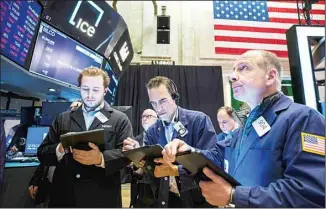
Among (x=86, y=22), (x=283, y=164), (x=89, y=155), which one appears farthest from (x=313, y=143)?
(x=86, y=22)

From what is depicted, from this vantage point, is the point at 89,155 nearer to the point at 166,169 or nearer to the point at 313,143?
the point at 166,169

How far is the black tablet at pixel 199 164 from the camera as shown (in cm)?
102

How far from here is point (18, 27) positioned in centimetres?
249

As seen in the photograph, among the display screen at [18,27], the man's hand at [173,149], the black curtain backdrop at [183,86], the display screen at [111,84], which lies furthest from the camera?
the black curtain backdrop at [183,86]

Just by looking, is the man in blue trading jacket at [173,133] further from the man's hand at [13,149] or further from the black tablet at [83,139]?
the man's hand at [13,149]

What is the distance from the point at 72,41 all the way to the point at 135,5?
128 inches

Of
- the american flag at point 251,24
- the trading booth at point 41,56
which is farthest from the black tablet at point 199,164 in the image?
the american flag at point 251,24

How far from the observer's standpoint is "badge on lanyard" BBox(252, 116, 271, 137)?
124cm

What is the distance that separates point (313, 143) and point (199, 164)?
48 centimetres

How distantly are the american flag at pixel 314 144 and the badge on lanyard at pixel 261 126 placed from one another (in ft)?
0.64

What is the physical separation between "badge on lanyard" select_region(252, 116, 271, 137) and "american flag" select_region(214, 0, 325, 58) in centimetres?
435

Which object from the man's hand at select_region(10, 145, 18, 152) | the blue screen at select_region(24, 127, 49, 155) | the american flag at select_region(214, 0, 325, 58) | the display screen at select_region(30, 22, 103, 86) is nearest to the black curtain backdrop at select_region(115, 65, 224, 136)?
the american flag at select_region(214, 0, 325, 58)

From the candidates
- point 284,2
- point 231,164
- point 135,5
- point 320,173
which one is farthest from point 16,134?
point 284,2

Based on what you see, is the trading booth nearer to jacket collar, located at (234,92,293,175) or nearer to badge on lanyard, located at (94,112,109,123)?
badge on lanyard, located at (94,112,109,123)
